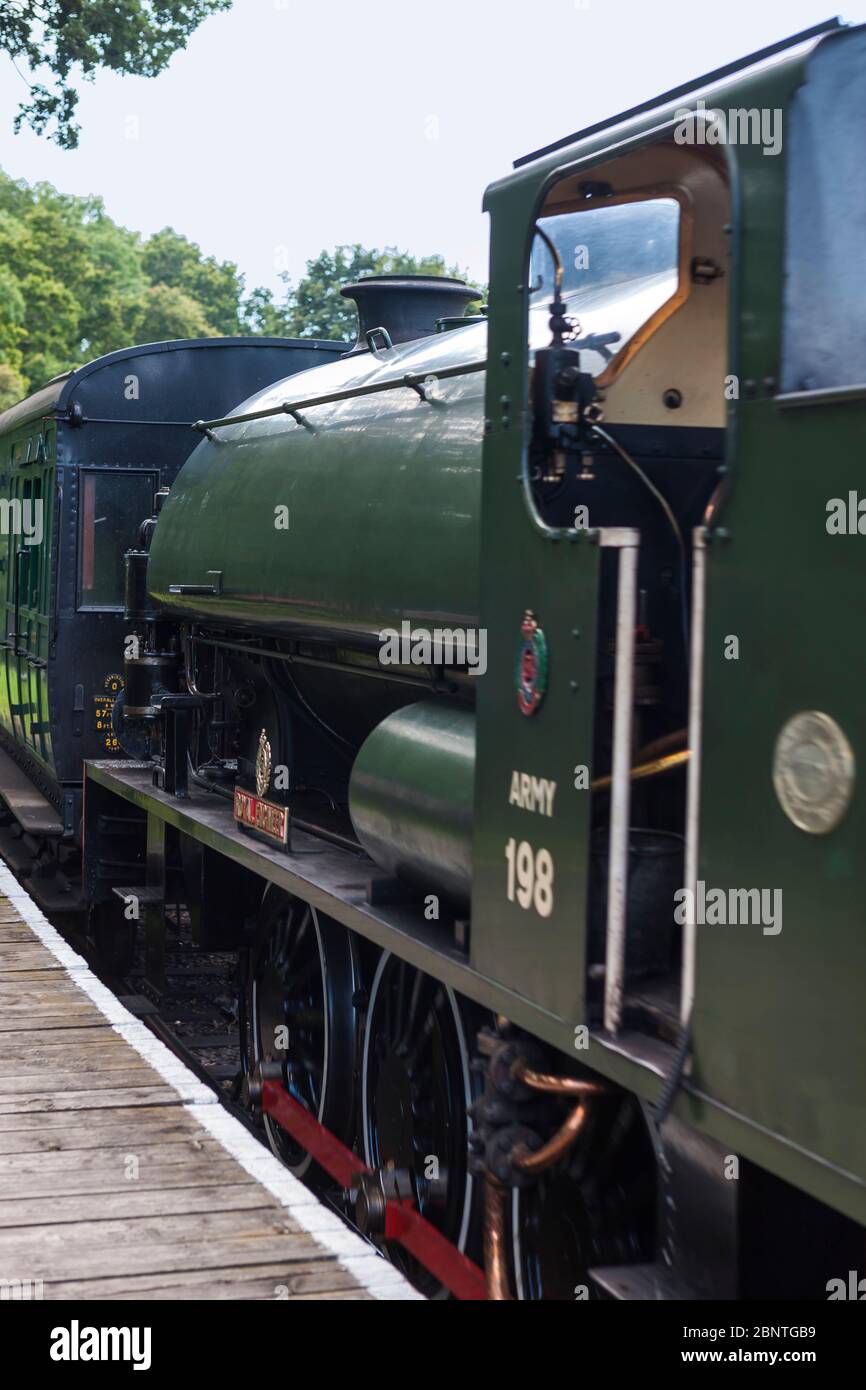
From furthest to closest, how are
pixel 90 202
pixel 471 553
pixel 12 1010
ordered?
pixel 90 202 < pixel 12 1010 < pixel 471 553

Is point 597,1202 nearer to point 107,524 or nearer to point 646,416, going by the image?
point 646,416

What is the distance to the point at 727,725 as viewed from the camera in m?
2.74

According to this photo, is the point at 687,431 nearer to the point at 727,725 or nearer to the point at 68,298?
the point at 727,725

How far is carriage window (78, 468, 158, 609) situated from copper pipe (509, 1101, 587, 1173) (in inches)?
236

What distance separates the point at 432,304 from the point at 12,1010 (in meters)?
3.30

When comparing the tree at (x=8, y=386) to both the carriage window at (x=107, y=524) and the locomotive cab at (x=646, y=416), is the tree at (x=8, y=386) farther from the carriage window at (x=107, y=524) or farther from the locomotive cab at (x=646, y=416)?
the locomotive cab at (x=646, y=416)

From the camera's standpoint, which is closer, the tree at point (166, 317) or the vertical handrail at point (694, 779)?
the vertical handrail at point (694, 779)

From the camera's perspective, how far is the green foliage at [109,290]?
2157 inches

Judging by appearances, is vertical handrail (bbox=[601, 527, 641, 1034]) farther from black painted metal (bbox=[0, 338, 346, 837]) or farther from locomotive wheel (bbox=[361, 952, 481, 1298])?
black painted metal (bbox=[0, 338, 346, 837])

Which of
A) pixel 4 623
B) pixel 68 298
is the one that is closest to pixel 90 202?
pixel 68 298

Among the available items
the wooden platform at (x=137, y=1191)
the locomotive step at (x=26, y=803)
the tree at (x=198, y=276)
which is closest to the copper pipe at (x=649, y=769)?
the wooden platform at (x=137, y=1191)

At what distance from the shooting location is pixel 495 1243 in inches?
151

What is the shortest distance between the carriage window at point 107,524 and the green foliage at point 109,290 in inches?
1193

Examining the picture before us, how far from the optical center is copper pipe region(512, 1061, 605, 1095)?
3395 millimetres
